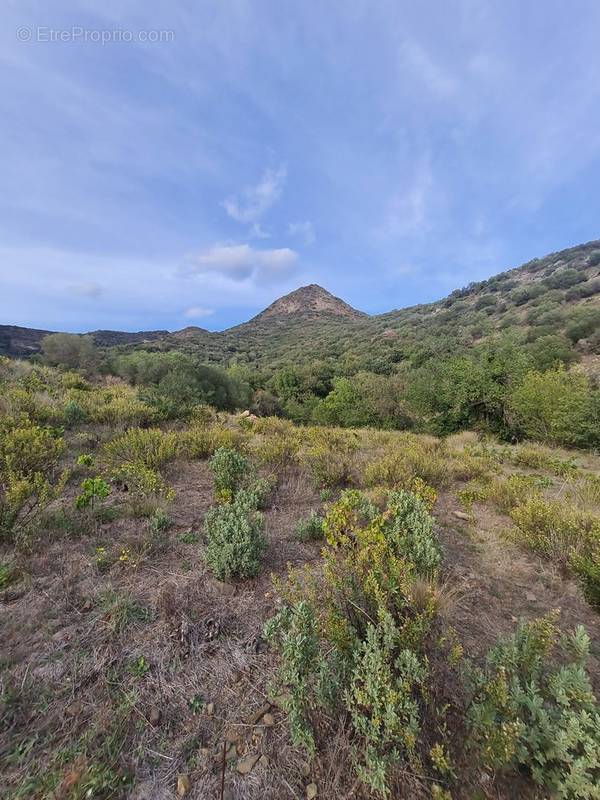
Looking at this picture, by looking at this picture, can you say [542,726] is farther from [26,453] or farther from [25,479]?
[26,453]

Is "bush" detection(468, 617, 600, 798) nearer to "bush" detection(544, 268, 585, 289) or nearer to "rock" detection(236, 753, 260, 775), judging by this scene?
"rock" detection(236, 753, 260, 775)

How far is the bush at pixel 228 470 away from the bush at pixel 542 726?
10.3ft

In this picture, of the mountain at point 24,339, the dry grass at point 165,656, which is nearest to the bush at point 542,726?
the dry grass at point 165,656

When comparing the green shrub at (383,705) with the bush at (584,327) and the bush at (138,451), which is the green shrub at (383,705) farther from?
the bush at (584,327)

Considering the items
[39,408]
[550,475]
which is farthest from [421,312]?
[39,408]

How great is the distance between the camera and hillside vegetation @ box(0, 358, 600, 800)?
1.20 m

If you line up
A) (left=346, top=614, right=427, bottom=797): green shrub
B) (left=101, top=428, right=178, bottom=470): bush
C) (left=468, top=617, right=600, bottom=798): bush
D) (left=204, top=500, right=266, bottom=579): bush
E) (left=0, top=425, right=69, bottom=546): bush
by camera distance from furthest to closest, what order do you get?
1. (left=101, top=428, right=178, bottom=470): bush
2. (left=0, top=425, right=69, bottom=546): bush
3. (left=204, top=500, right=266, bottom=579): bush
4. (left=346, top=614, right=427, bottom=797): green shrub
5. (left=468, top=617, right=600, bottom=798): bush

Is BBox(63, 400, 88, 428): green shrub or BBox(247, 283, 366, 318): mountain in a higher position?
BBox(247, 283, 366, 318): mountain

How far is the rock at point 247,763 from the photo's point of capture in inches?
51.4

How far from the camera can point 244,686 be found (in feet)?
5.41

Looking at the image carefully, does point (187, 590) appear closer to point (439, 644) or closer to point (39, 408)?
point (439, 644)

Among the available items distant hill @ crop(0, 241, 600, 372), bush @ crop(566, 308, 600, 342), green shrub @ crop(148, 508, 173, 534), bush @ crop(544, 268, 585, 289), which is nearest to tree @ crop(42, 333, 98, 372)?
distant hill @ crop(0, 241, 600, 372)

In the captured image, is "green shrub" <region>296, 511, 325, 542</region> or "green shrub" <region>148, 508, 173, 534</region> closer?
"green shrub" <region>148, 508, 173, 534</region>

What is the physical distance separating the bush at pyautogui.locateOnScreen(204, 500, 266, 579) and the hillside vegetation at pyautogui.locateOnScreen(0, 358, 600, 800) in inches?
0.7
